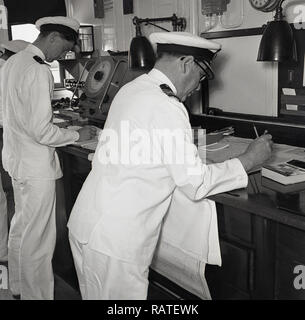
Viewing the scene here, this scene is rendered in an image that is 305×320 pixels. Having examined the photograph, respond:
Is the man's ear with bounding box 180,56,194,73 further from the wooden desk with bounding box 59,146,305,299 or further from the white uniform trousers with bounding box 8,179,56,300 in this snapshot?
the white uniform trousers with bounding box 8,179,56,300

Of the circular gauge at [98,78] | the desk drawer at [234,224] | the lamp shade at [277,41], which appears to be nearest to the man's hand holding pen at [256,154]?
the desk drawer at [234,224]

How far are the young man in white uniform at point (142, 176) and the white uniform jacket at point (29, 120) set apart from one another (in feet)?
2.55

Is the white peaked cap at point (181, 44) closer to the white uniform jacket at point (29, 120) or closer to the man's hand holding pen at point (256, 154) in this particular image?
the man's hand holding pen at point (256, 154)

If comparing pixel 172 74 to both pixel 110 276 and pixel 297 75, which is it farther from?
pixel 297 75

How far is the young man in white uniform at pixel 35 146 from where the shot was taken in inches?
97.5

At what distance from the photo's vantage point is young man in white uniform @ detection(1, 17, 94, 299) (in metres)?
2.48

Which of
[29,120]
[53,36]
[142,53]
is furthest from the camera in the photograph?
[142,53]

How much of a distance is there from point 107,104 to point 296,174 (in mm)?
2029

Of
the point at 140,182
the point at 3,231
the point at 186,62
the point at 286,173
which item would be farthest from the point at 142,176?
the point at 3,231

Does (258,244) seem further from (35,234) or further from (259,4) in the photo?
(259,4)

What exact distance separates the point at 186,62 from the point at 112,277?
94 centimetres

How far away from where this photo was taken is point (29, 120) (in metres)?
2.52

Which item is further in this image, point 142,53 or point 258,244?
point 142,53

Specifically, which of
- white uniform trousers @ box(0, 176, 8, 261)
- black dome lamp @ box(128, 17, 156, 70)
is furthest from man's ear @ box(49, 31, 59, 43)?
white uniform trousers @ box(0, 176, 8, 261)
